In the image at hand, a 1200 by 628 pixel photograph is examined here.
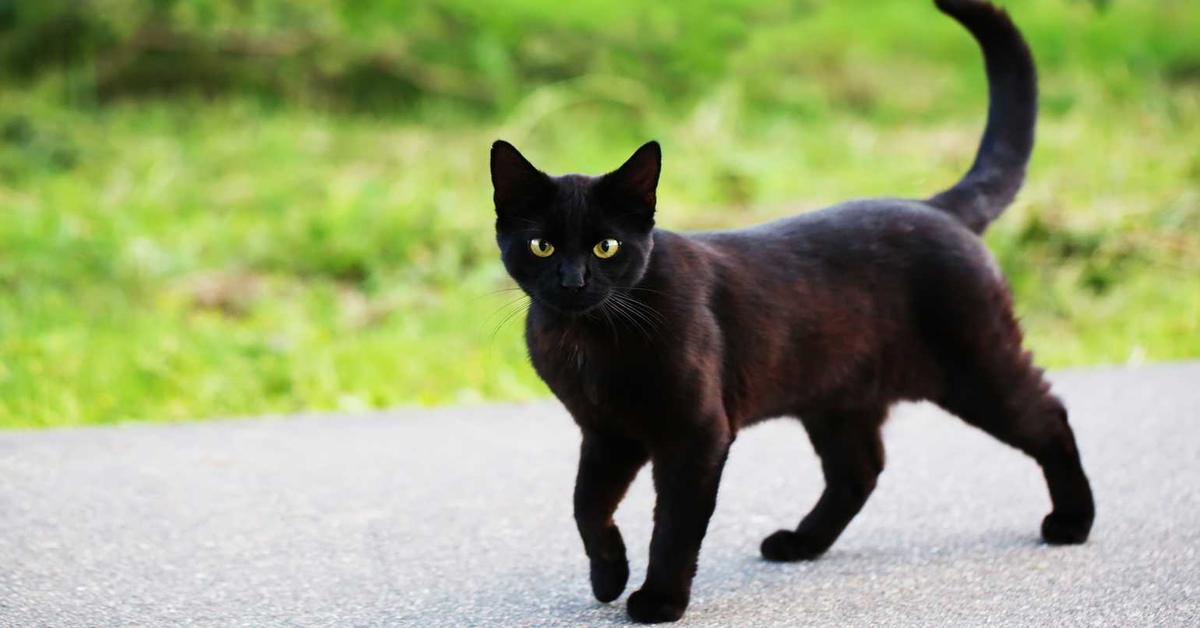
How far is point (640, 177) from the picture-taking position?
101 inches

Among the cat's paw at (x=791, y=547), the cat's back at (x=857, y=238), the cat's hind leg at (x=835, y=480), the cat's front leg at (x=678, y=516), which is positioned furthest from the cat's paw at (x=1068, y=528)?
the cat's front leg at (x=678, y=516)

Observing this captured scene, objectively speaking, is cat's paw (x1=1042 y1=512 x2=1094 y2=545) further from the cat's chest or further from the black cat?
the cat's chest

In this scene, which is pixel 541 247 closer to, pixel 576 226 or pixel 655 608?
pixel 576 226

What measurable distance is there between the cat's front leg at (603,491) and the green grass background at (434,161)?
2.35 metres

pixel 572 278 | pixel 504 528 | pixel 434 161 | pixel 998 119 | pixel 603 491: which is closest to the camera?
pixel 572 278

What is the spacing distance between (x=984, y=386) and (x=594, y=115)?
597 cm

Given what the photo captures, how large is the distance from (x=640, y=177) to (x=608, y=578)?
→ 0.81 m

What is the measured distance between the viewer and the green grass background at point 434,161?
5.28 m

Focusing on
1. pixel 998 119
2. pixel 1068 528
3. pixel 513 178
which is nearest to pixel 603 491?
pixel 513 178

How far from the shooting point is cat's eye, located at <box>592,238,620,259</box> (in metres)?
2.54

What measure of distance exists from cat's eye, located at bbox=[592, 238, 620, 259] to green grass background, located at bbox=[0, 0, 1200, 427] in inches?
100

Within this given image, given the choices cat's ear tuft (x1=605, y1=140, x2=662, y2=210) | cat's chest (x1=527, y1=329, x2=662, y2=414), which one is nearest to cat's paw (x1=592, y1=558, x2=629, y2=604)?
cat's chest (x1=527, y1=329, x2=662, y2=414)

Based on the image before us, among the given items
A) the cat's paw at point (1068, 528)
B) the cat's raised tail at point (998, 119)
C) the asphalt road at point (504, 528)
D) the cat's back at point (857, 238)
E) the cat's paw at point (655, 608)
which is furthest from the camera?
the cat's raised tail at point (998, 119)

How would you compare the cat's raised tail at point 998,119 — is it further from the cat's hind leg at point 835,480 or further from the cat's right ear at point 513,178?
the cat's right ear at point 513,178
